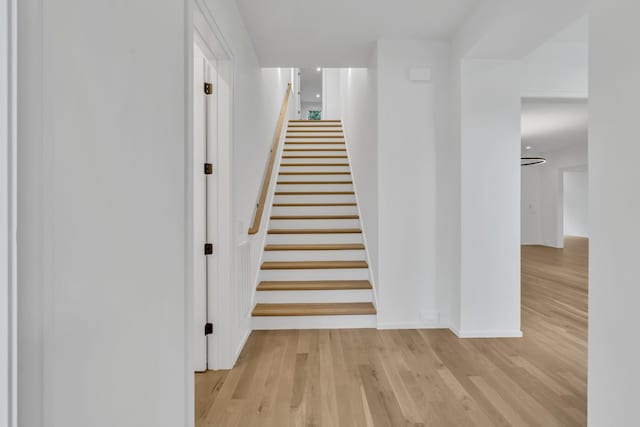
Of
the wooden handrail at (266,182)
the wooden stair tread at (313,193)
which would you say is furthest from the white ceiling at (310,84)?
the wooden stair tread at (313,193)

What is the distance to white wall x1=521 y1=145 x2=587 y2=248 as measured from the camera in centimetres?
856

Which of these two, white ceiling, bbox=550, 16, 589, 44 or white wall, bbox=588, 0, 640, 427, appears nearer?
white wall, bbox=588, 0, 640, 427

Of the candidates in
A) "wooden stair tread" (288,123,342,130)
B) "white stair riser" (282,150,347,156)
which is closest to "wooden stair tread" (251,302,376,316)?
"white stair riser" (282,150,347,156)

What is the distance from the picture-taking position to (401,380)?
204 cm

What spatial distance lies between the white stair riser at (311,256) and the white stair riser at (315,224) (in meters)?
0.50

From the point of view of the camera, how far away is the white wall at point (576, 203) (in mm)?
11609

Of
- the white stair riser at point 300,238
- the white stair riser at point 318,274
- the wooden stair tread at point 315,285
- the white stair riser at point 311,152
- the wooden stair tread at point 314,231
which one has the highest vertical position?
the white stair riser at point 311,152

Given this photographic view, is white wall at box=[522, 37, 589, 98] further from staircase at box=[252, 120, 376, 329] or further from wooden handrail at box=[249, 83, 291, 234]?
wooden handrail at box=[249, 83, 291, 234]

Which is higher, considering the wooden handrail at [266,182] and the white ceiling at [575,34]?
the white ceiling at [575,34]

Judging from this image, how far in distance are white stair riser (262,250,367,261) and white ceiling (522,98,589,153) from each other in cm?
276

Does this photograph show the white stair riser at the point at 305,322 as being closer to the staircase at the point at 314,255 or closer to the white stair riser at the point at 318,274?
the staircase at the point at 314,255

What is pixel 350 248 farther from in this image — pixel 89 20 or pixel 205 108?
pixel 89 20
